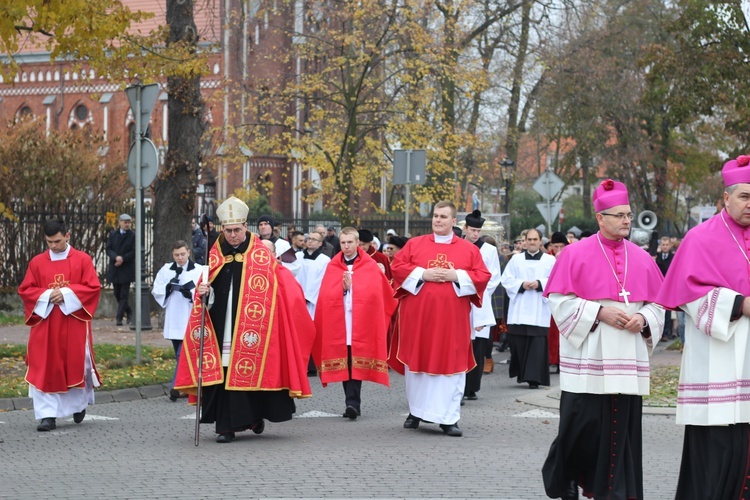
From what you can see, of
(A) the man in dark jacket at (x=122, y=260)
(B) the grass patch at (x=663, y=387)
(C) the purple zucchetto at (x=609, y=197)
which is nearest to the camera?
(C) the purple zucchetto at (x=609, y=197)

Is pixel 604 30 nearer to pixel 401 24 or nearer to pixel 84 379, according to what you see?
pixel 401 24

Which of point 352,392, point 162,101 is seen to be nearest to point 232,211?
point 352,392

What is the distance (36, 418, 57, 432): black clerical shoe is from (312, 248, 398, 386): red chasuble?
8.76 feet

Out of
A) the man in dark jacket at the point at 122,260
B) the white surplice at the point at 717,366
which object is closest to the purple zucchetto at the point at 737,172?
the white surplice at the point at 717,366

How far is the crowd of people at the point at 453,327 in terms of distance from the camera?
7.01m

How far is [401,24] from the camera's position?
31.4 metres

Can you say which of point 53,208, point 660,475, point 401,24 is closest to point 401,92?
point 401,24

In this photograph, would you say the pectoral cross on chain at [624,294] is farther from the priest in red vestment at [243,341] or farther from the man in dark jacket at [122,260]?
the man in dark jacket at [122,260]

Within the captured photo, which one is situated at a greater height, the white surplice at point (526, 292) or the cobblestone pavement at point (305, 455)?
the white surplice at point (526, 292)

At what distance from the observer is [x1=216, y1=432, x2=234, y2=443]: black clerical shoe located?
1118 cm

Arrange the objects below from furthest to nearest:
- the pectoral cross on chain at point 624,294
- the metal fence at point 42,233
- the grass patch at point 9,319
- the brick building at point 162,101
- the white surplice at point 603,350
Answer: the brick building at point 162,101, the metal fence at point 42,233, the grass patch at point 9,319, the pectoral cross on chain at point 624,294, the white surplice at point 603,350

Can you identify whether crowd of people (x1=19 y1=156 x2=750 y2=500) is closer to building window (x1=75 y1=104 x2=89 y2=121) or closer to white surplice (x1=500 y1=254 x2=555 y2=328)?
white surplice (x1=500 y1=254 x2=555 y2=328)

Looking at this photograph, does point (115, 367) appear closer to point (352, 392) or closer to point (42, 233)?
point (352, 392)

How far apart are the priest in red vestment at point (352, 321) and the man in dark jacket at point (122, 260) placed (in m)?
10.7
